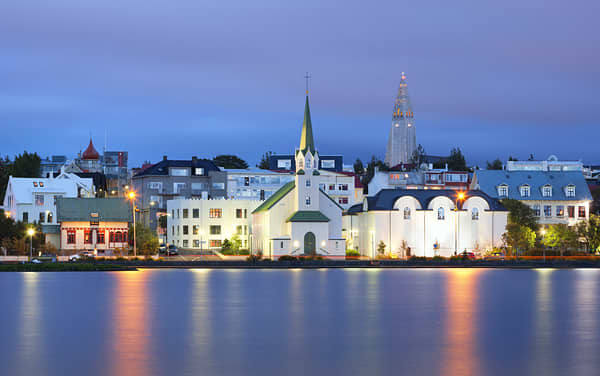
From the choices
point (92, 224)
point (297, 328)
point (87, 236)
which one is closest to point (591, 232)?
point (92, 224)

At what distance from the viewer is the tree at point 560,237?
9794 cm

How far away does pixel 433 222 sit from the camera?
97375 millimetres

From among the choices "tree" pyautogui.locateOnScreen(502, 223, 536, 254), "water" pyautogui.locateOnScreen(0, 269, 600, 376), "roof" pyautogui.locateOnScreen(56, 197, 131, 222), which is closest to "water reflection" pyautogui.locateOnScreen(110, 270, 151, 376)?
"water" pyautogui.locateOnScreen(0, 269, 600, 376)

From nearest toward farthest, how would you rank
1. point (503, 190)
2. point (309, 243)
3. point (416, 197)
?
point (309, 243)
point (416, 197)
point (503, 190)

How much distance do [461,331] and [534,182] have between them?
272ft

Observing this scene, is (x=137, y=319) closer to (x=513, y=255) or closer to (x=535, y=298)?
(x=535, y=298)

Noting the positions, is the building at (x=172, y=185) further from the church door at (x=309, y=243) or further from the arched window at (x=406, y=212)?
the arched window at (x=406, y=212)

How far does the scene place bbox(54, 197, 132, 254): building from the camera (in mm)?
102125

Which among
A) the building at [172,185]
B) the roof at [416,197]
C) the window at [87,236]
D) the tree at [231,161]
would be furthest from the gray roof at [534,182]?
the tree at [231,161]

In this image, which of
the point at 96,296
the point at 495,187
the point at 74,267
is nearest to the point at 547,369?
the point at 96,296

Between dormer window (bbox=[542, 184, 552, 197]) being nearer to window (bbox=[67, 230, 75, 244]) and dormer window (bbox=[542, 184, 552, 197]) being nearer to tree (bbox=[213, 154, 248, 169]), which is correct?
window (bbox=[67, 230, 75, 244])

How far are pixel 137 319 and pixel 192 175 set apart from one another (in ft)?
295

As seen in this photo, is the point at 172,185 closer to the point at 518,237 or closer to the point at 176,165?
the point at 176,165

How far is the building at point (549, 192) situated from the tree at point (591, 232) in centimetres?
1096
